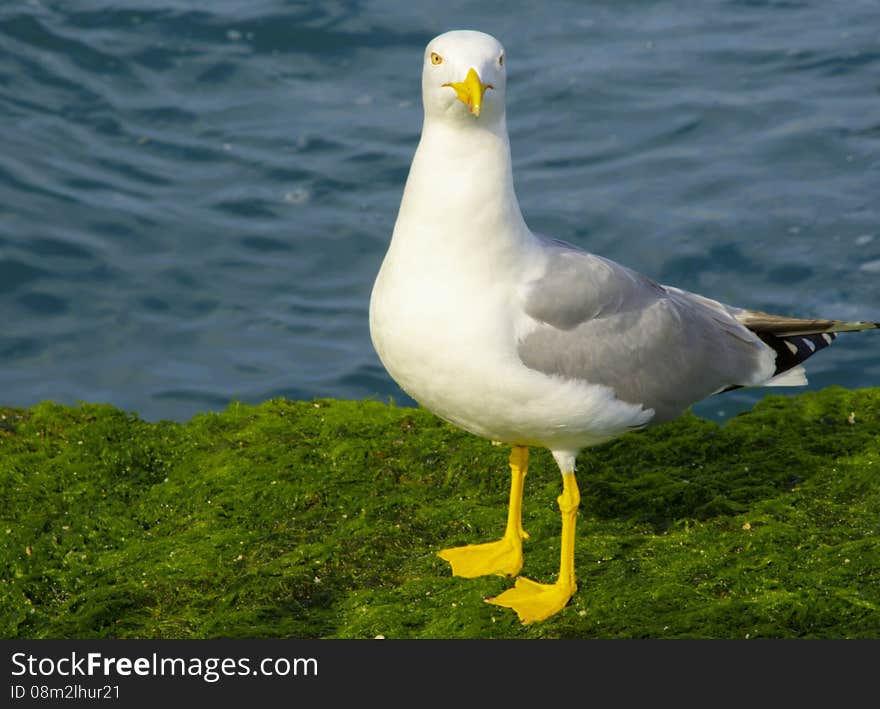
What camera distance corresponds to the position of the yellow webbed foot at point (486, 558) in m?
5.74

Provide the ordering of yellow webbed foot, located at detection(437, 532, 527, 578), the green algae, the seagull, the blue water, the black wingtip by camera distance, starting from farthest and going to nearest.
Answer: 1. the blue water
2. the black wingtip
3. yellow webbed foot, located at detection(437, 532, 527, 578)
4. the green algae
5. the seagull

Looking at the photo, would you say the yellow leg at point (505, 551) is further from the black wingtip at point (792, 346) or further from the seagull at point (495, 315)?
the black wingtip at point (792, 346)

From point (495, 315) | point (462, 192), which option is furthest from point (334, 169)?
point (495, 315)

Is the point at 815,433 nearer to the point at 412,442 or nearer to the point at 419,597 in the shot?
the point at 412,442

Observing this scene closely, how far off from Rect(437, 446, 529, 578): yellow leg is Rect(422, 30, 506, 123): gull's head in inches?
67.6

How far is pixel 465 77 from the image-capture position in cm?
502

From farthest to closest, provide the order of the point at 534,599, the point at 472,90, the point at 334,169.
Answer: the point at 334,169, the point at 534,599, the point at 472,90

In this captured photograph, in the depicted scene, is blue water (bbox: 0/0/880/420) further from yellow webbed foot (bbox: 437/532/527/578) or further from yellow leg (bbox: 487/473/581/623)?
yellow leg (bbox: 487/473/581/623)

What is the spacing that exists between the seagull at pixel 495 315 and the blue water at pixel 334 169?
5.64m

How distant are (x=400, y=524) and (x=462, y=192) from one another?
1778 millimetres

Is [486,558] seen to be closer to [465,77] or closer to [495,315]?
[495,315]

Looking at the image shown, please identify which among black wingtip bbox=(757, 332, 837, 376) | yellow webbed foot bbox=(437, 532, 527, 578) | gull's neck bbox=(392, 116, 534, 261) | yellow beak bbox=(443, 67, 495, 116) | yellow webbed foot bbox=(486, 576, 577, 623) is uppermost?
yellow beak bbox=(443, 67, 495, 116)

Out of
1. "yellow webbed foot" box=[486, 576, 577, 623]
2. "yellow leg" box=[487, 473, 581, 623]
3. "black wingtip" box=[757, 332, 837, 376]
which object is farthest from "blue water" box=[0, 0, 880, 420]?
"yellow webbed foot" box=[486, 576, 577, 623]

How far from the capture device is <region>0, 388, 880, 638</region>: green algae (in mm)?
5340
